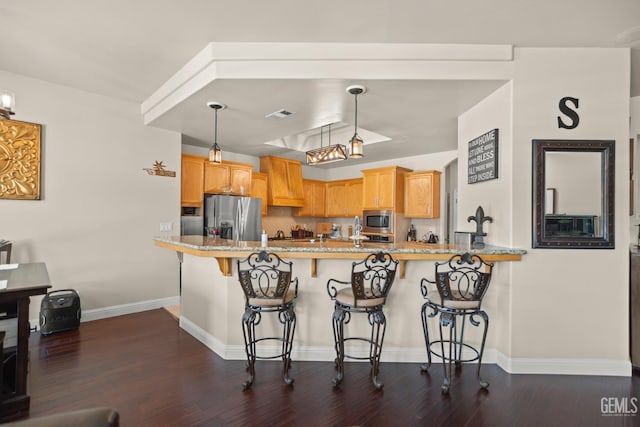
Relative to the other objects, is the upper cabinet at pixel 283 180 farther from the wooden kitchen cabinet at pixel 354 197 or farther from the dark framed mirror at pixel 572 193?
the dark framed mirror at pixel 572 193

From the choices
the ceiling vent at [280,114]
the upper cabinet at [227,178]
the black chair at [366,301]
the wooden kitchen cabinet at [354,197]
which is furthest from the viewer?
the wooden kitchen cabinet at [354,197]

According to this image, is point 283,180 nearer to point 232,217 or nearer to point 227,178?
point 227,178

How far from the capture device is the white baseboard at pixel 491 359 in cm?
252

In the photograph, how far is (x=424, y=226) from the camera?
5836 mm

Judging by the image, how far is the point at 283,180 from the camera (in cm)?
612

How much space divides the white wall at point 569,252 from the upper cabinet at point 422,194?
2.80m

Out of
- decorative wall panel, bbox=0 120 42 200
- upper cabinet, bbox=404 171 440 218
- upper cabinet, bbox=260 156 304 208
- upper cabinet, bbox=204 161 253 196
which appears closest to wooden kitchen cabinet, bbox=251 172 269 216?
upper cabinet, bbox=260 156 304 208

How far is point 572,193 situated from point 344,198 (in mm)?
4533

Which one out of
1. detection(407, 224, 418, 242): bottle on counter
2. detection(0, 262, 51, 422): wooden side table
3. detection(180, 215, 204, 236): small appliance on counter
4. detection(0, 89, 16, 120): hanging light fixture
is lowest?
detection(0, 262, 51, 422): wooden side table

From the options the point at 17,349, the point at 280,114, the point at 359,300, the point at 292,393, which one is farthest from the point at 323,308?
the point at 280,114

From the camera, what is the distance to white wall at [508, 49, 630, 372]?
2.54 metres

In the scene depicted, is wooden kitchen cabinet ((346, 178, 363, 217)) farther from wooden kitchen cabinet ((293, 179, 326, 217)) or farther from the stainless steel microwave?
wooden kitchen cabinet ((293, 179, 326, 217))

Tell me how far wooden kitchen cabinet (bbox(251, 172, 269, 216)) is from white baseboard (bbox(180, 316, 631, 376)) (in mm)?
3069

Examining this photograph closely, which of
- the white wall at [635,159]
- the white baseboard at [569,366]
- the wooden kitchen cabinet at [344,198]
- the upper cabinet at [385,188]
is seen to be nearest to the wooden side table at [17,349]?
the white baseboard at [569,366]
